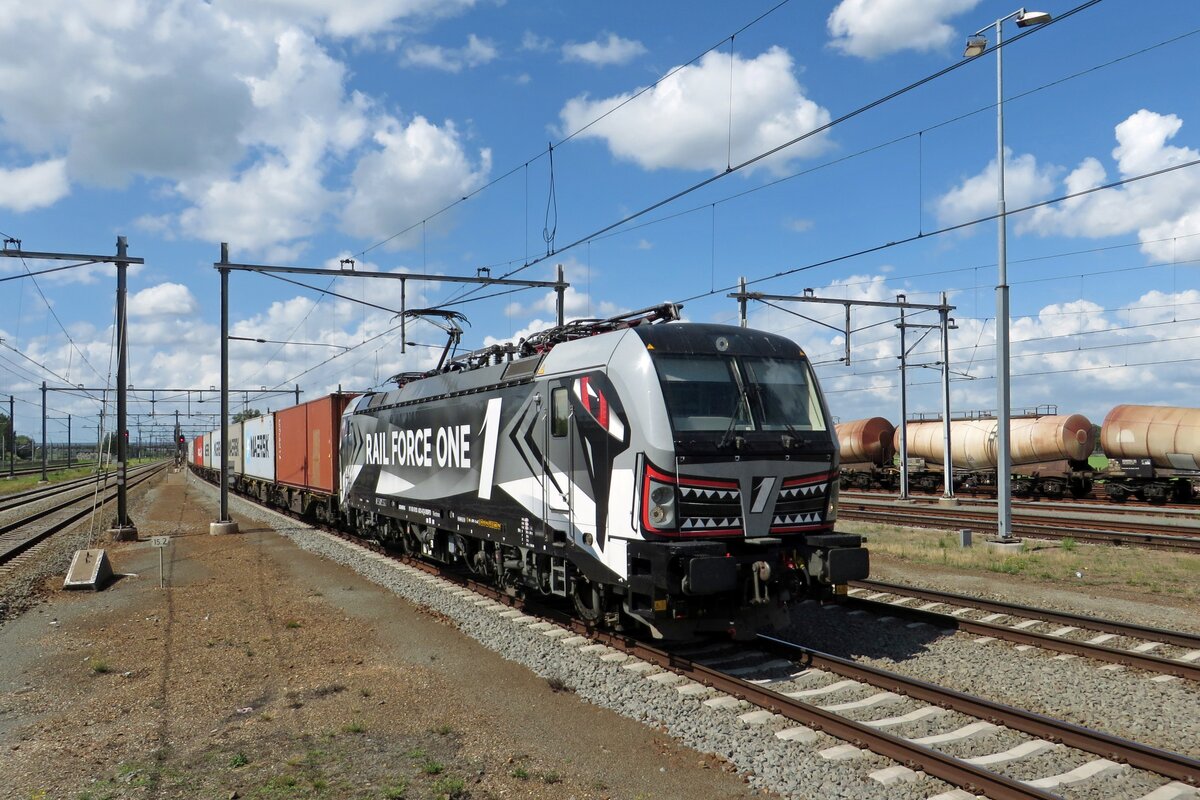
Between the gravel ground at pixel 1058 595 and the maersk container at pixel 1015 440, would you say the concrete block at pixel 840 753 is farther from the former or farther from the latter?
the maersk container at pixel 1015 440

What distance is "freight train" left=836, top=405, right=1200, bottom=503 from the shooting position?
27.9 metres

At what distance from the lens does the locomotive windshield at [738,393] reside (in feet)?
27.3

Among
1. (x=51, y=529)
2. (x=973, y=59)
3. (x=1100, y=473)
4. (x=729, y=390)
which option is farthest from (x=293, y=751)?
(x=1100, y=473)

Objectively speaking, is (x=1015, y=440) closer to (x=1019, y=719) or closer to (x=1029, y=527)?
(x=1029, y=527)

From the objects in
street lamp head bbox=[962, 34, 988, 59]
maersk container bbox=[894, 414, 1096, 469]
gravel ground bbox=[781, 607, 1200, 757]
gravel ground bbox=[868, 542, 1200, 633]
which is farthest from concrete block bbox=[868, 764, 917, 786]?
maersk container bbox=[894, 414, 1096, 469]

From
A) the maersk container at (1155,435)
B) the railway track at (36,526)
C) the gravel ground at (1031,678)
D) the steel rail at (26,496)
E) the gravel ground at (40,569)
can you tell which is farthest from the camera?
the steel rail at (26,496)

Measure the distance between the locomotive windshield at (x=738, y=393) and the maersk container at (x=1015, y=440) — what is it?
2348 cm

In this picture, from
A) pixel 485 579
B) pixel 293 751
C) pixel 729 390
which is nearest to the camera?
pixel 293 751

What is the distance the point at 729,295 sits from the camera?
78.5 feet

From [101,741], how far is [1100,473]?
3527 cm

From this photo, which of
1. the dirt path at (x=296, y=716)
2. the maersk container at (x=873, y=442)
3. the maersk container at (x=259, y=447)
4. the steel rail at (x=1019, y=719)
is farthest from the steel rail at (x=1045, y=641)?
the maersk container at (x=873, y=442)

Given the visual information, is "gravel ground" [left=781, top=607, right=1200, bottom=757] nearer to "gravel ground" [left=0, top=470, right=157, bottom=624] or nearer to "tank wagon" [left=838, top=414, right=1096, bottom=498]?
"gravel ground" [left=0, top=470, right=157, bottom=624]

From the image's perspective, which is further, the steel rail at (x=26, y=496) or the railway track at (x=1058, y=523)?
the steel rail at (x=26, y=496)

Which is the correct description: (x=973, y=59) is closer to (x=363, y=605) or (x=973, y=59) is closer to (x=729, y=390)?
(x=729, y=390)
